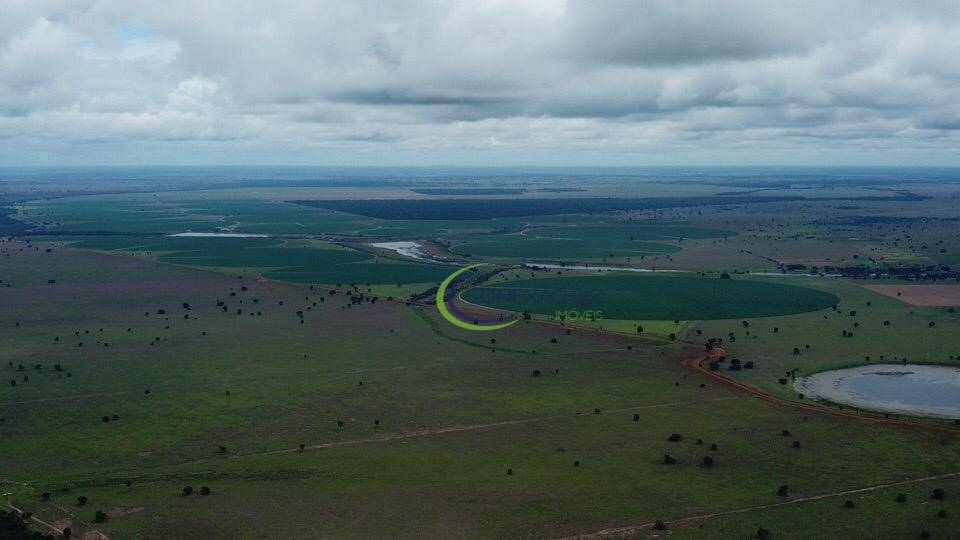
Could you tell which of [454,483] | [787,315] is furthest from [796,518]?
[787,315]

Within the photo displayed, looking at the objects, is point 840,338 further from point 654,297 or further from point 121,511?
point 121,511

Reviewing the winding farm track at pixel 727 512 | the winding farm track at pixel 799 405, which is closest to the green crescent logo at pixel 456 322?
the winding farm track at pixel 799 405

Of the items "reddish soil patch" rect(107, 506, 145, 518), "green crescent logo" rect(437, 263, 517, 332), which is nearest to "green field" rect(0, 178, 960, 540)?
"reddish soil patch" rect(107, 506, 145, 518)

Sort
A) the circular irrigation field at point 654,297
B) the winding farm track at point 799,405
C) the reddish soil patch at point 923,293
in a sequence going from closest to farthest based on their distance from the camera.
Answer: the winding farm track at point 799,405 → the circular irrigation field at point 654,297 → the reddish soil patch at point 923,293

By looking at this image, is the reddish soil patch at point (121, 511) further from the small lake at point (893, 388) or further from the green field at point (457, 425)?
the small lake at point (893, 388)

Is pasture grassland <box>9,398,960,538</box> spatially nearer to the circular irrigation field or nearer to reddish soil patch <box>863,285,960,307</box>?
the circular irrigation field

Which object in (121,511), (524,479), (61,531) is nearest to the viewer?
(61,531)

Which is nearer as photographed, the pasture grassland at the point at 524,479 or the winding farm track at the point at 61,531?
the winding farm track at the point at 61,531

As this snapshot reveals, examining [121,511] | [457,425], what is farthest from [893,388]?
[121,511]
